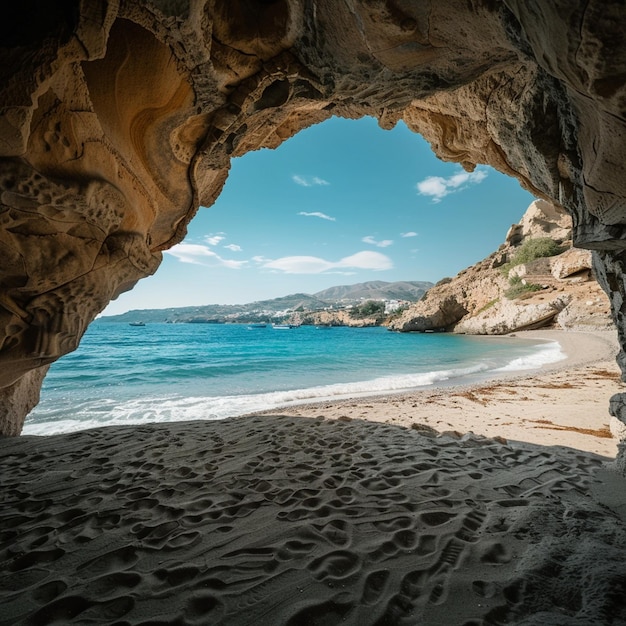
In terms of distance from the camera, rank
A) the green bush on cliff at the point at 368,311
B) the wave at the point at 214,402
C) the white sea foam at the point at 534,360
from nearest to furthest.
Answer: the wave at the point at 214,402 → the white sea foam at the point at 534,360 → the green bush on cliff at the point at 368,311

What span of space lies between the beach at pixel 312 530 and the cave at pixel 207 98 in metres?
0.31

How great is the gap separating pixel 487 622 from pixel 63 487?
4.06 meters

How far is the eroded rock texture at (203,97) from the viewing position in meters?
1.82

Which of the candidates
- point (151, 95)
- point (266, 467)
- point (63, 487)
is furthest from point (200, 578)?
point (151, 95)

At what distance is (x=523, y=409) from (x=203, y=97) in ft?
28.2

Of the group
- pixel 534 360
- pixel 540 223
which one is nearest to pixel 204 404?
pixel 534 360

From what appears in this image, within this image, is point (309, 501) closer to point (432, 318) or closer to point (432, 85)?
point (432, 85)

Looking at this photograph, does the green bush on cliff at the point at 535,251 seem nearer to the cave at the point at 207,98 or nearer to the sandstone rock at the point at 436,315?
the sandstone rock at the point at 436,315

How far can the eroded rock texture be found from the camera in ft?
5.98

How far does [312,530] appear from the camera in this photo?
2434 millimetres

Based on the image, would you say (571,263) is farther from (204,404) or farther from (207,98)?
(207,98)

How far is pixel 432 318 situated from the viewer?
42.4 metres

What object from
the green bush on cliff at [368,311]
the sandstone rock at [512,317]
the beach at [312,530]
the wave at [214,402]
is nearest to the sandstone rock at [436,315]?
the sandstone rock at [512,317]

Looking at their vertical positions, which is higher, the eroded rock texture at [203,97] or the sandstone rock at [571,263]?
the sandstone rock at [571,263]
